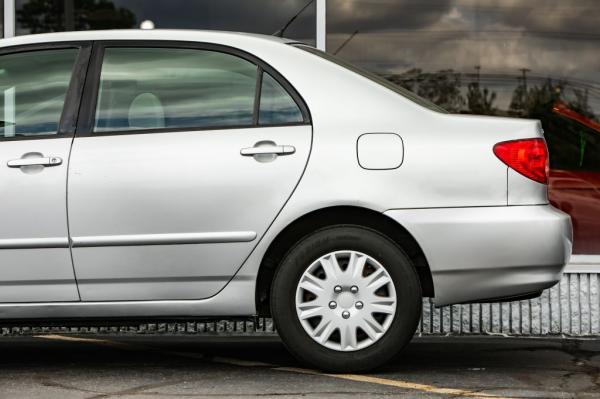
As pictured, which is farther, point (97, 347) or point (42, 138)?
point (97, 347)

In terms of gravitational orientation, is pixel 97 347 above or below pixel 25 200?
below

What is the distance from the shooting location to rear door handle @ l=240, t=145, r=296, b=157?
6109 mm

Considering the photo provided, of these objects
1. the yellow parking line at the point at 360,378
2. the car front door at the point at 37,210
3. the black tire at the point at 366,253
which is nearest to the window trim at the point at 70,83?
the car front door at the point at 37,210

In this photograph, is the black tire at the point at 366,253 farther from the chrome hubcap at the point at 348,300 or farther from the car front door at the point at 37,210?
the car front door at the point at 37,210

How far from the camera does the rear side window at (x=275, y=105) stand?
6.25 m

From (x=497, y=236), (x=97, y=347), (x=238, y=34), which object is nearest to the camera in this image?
(x=497, y=236)

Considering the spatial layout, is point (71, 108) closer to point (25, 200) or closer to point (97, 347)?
point (25, 200)

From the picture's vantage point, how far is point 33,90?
647cm

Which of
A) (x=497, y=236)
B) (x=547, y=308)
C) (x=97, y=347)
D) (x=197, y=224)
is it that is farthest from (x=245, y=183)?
(x=547, y=308)

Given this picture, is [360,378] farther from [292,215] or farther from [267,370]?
[292,215]

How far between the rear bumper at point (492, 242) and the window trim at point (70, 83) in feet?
5.13

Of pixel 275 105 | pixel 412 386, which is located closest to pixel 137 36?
pixel 275 105

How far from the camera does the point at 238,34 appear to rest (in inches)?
255

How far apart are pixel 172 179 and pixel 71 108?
0.65 m
